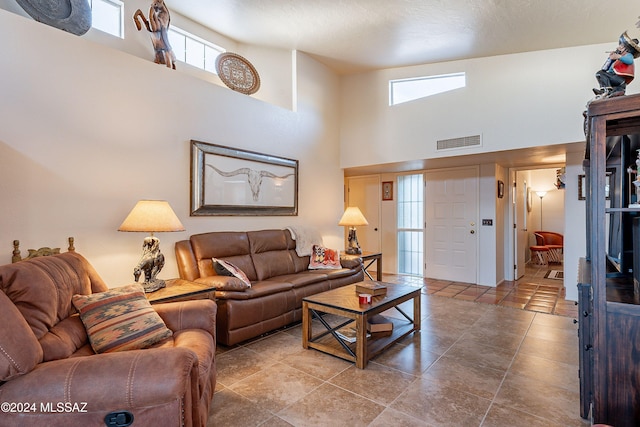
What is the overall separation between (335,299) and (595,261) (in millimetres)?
1820

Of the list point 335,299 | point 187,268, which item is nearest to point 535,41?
point 335,299

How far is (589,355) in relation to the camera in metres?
1.69

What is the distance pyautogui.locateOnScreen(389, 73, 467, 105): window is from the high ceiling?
302mm

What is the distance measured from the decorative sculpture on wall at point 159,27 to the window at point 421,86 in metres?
3.16

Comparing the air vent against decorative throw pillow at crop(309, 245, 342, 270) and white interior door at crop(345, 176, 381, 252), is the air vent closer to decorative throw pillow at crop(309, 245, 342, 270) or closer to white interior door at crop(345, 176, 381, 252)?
white interior door at crop(345, 176, 381, 252)

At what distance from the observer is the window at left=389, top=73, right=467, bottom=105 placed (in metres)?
4.50

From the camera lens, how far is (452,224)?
5.50 m

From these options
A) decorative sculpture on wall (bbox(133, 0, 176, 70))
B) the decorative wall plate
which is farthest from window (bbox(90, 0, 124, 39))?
the decorative wall plate

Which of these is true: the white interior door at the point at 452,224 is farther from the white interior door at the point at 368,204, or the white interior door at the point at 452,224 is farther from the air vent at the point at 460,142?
the air vent at the point at 460,142

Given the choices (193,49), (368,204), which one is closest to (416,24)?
(193,49)

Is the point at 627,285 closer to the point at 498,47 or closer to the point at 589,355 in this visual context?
the point at 589,355

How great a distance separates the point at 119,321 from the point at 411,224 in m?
5.10

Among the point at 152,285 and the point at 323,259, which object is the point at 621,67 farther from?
the point at 323,259

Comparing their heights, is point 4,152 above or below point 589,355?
above
